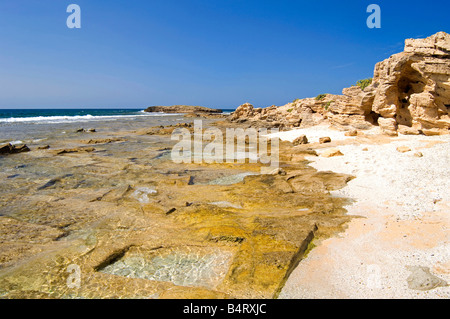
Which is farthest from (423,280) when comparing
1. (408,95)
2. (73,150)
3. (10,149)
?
(10,149)

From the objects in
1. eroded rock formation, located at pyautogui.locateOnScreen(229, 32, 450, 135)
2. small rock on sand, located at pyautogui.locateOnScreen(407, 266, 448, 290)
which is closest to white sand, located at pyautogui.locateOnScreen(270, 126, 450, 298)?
small rock on sand, located at pyautogui.locateOnScreen(407, 266, 448, 290)

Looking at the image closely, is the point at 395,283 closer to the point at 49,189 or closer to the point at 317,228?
the point at 317,228

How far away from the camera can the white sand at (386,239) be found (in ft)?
10.7

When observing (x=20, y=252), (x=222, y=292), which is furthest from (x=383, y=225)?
(x=20, y=252)

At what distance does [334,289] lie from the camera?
3.24 metres

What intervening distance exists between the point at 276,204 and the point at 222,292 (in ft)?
10.7

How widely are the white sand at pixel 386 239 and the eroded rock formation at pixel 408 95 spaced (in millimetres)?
5733

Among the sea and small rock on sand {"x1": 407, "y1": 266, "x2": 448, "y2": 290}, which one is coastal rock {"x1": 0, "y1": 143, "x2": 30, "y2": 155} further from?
small rock on sand {"x1": 407, "y1": 266, "x2": 448, "y2": 290}

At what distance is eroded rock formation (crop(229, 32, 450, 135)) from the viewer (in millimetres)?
12156

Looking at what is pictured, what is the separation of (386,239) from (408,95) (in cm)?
1279

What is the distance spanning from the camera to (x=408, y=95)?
13.8m

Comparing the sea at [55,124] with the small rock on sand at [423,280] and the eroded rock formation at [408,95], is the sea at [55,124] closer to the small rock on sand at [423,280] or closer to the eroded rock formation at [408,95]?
the small rock on sand at [423,280]

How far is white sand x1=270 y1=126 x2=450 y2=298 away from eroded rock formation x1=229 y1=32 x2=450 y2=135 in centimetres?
573

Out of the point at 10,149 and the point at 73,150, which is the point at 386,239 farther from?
the point at 10,149
